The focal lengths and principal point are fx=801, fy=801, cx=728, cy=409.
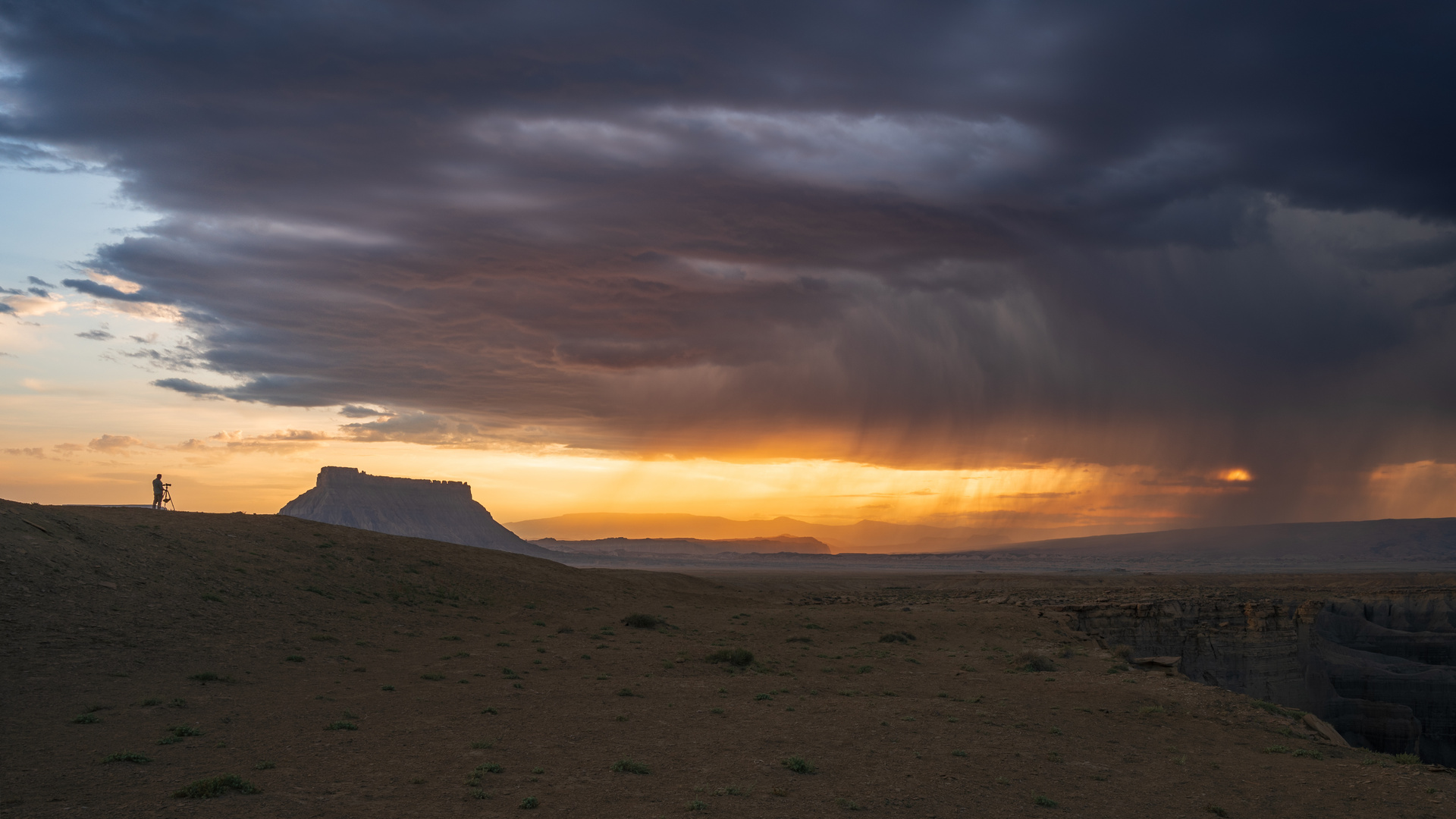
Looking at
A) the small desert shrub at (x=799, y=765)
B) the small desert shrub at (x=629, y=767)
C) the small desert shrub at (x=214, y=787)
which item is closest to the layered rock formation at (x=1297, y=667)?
the small desert shrub at (x=799, y=765)

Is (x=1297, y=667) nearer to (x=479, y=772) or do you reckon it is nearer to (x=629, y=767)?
(x=629, y=767)

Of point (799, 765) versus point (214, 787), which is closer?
point (214, 787)

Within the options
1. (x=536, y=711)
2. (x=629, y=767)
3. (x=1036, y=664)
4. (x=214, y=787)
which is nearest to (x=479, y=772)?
(x=629, y=767)

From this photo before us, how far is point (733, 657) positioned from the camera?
30.7 meters

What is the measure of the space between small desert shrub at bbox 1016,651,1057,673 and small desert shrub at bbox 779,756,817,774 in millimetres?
16959

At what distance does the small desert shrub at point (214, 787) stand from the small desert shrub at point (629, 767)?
6.36 meters

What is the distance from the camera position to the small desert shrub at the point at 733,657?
99.9ft

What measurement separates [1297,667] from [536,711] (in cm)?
3681

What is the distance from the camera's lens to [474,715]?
67.3ft

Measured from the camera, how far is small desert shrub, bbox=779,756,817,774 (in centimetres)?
1670

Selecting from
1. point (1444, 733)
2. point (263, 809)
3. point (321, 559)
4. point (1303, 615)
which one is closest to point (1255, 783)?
point (263, 809)

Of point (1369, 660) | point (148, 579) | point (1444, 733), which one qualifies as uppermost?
point (148, 579)

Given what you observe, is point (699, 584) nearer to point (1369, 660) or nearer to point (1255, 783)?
point (1369, 660)

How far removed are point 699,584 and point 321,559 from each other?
31436 millimetres
